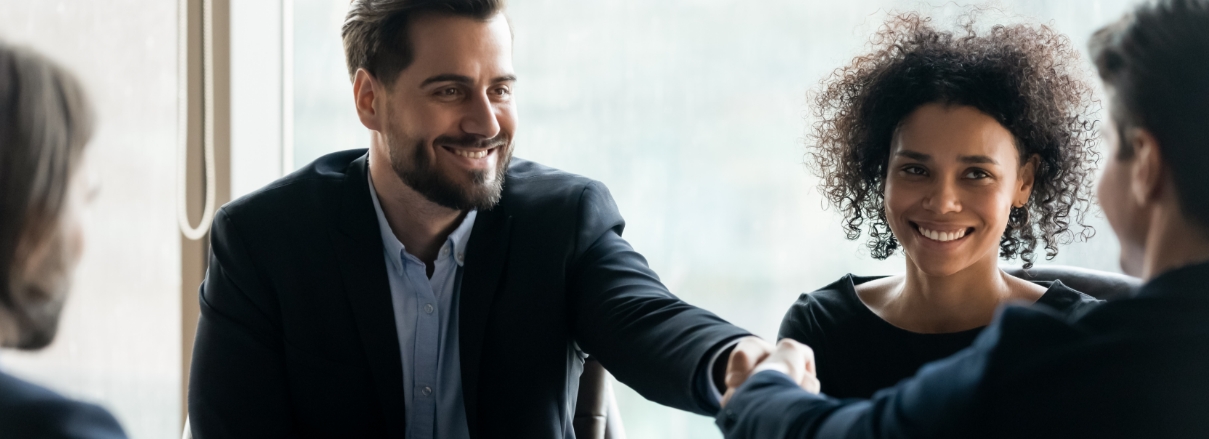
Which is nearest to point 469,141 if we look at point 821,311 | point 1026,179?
point 821,311

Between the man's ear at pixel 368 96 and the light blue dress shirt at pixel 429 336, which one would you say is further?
the man's ear at pixel 368 96

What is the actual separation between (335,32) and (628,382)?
5.63 feet

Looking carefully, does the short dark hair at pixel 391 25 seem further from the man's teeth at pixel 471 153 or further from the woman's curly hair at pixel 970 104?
the woman's curly hair at pixel 970 104

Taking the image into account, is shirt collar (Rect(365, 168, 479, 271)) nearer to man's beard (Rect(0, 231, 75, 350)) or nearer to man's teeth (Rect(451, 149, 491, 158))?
man's teeth (Rect(451, 149, 491, 158))

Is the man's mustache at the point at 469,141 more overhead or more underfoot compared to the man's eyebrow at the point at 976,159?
more underfoot

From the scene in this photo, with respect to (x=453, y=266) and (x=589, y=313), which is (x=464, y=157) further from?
(x=589, y=313)

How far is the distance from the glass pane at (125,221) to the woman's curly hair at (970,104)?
1.13 meters

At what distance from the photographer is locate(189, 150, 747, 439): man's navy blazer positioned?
1.54 m

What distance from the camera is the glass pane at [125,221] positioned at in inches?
34.1

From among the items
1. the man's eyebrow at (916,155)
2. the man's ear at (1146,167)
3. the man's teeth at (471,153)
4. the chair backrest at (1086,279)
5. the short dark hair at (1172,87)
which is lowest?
the chair backrest at (1086,279)

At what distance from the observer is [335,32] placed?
2.74 m

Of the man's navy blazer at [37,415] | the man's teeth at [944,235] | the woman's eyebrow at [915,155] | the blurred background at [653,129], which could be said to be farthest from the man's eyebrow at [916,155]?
the man's navy blazer at [37,415]

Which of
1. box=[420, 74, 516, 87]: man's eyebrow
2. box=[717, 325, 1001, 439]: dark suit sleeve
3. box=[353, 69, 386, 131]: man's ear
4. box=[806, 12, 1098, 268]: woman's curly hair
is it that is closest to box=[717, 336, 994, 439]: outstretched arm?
box=[717, 325, 1001, 439]: dark suit sleeve

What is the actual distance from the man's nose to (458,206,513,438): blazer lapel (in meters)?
0.17
